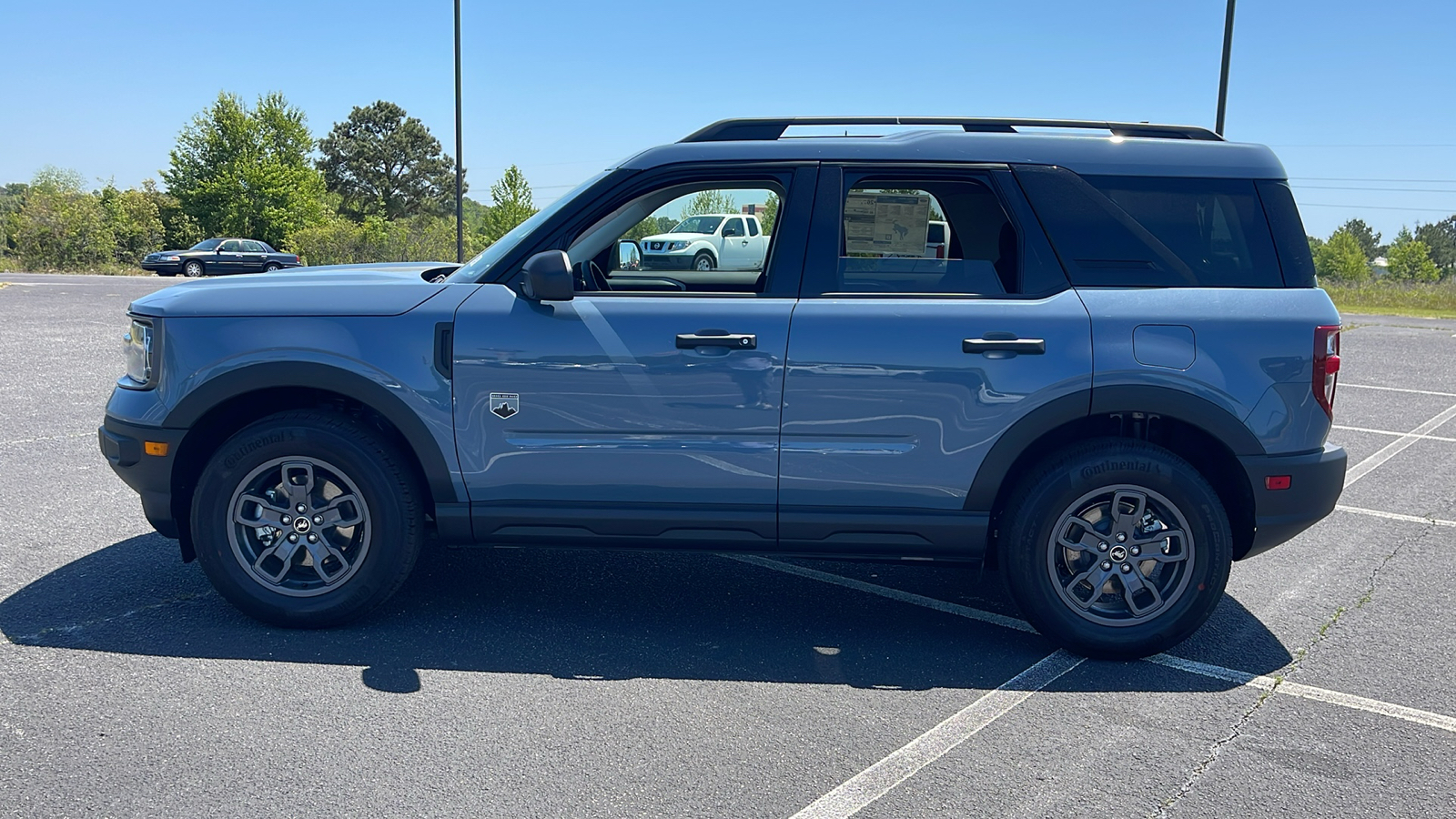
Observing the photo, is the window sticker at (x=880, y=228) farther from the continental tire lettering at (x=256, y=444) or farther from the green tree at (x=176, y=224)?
the green tree at (x=176, y=224)

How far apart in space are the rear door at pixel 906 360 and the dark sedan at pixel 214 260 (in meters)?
36.8

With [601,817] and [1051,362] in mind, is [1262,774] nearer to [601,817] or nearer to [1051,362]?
[1051,362]

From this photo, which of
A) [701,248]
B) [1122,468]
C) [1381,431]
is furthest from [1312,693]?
[1381,431]

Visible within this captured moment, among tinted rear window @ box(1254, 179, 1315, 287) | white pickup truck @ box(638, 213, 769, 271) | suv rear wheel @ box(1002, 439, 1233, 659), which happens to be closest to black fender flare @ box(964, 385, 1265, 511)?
suv rear wheel @ box(1002, 439, 1233, 659)

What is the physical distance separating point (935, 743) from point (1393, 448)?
285 inches

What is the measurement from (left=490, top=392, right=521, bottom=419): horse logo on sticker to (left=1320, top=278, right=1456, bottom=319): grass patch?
33.7m

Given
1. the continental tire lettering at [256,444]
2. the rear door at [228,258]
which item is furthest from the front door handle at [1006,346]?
the rear door at [228,258]

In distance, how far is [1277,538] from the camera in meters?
4.27

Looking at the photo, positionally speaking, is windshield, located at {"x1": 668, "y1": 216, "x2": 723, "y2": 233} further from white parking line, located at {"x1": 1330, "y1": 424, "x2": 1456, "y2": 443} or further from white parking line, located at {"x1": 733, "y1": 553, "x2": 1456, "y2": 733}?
white parking line, located at {"x1": 1330, "y1": 424, "x2": 1456, "y2": 443}

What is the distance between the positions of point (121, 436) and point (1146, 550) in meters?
4.06

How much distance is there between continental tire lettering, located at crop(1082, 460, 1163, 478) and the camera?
415 cm

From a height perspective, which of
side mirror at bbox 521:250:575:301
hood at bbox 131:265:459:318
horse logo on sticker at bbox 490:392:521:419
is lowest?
horse logo on sticker at bbox 490:392:521:419

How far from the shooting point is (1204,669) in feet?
13.9

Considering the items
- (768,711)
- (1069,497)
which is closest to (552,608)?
(768,711)
